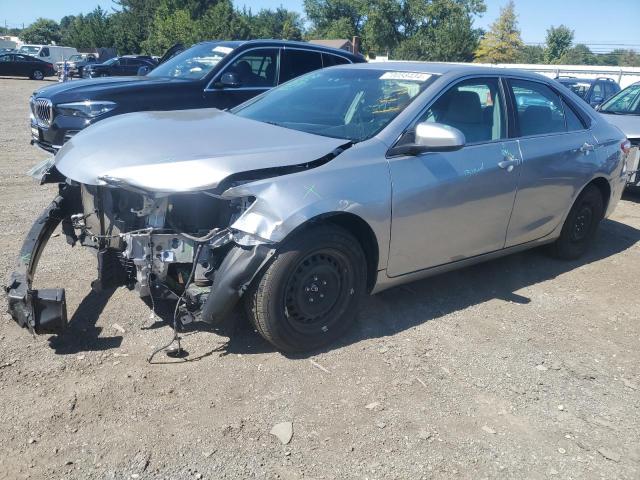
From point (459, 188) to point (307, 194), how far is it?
1.29 m

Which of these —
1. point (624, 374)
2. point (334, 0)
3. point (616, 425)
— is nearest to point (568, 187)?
point (624, 374)

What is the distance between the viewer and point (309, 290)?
3.51 meters

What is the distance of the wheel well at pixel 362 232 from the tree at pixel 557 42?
282ft

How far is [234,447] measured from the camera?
277 cm

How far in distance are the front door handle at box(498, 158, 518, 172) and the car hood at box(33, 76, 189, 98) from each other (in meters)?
4.55

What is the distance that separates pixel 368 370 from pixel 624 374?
1.67 metres

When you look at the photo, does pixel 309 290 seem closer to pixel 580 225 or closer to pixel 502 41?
pixel 580 225

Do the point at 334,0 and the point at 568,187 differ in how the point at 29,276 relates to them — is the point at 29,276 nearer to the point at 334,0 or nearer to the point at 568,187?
the point at 568,187

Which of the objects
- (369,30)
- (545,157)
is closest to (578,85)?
(545,157)

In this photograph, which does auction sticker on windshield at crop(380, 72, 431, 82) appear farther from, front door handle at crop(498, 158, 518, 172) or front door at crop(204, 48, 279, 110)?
front door at crop(204, 48, 279, 110)

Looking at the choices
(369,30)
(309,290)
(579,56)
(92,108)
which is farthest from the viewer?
(579,56)

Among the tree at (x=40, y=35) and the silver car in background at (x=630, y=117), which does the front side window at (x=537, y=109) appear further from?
the tree at (x=40, y=35)

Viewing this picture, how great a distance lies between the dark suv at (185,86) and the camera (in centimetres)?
683

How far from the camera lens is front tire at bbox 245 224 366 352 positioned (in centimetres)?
330
